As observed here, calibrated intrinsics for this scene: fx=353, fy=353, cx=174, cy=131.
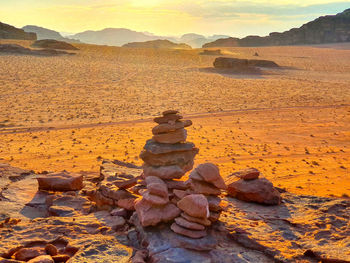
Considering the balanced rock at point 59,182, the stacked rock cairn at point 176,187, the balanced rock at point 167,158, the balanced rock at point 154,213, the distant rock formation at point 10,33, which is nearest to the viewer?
the stacked rock cairn at point 176,187

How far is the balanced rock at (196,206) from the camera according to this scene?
249 inches

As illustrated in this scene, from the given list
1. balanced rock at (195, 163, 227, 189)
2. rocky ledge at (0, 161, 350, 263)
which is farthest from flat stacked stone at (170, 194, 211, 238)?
balanced rock at (195, 163, 227, 189)

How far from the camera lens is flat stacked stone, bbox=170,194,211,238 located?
20.8 ft

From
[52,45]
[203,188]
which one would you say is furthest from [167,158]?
[52,45]

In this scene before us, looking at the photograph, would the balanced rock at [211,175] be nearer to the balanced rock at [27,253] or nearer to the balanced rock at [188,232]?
the balanced rock at [188,232]

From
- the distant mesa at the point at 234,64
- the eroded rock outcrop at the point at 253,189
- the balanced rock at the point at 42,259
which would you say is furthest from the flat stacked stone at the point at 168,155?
the distant mesa at the point at 234,64

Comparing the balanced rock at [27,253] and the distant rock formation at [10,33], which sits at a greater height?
the distant rock formation at [10,33]

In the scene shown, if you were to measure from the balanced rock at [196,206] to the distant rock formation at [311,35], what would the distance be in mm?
99697

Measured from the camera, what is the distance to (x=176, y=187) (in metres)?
7.84

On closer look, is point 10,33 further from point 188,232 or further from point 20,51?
point 188,232

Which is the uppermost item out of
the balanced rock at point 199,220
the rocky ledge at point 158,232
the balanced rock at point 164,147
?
the balanced rock at point 164,147

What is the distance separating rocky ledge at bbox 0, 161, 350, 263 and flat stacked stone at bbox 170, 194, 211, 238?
0.41 feet

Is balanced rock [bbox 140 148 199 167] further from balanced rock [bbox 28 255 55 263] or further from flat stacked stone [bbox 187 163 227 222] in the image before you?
balanced rock [bbox 28 255 55 263]

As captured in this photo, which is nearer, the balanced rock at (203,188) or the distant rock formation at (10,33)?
the balanced rock at (203,188)
